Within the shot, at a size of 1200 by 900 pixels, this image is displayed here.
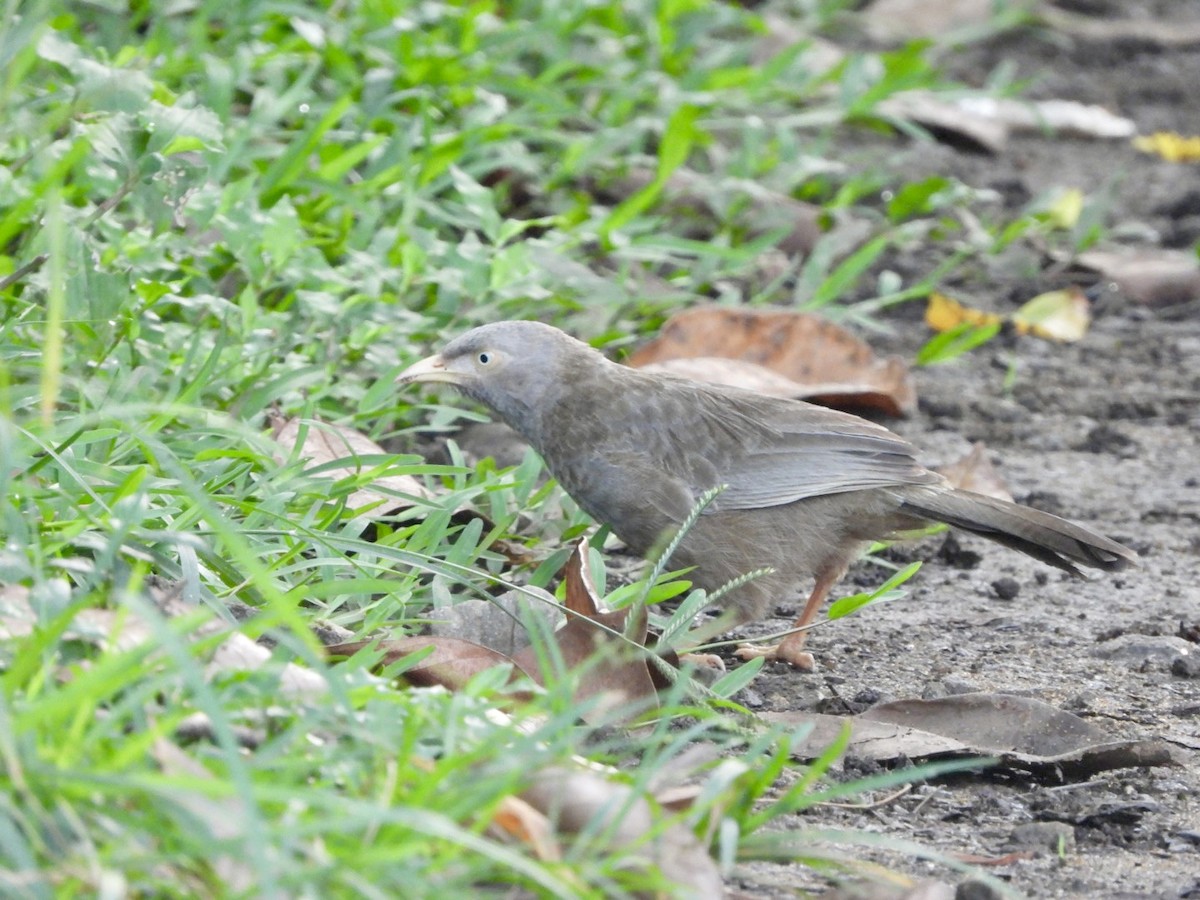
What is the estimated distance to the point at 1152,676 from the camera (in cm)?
437

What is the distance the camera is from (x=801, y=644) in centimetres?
451

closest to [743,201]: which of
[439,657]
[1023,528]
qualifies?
[1023,528]

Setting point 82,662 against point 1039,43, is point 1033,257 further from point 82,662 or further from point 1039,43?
point 82,662

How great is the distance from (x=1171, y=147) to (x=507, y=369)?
588cm

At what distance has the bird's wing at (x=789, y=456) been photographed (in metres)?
4.89

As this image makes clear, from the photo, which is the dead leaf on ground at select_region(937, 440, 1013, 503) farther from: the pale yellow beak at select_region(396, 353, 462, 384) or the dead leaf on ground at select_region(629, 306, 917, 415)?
the pale yellow beak at select_region(396, 353, 462, 384)

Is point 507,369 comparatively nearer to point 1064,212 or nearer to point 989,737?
point 989,737

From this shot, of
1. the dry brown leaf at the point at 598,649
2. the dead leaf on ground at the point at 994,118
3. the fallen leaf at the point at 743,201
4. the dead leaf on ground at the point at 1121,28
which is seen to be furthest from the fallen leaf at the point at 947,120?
the dry brown leaf at the point at 598,649

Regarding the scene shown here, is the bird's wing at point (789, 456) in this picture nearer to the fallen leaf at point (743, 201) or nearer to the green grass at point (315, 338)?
the green grass at point (315, 338)

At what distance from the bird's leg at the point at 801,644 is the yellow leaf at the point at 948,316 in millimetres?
2420

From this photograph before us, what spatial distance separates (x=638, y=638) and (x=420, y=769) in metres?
1.09

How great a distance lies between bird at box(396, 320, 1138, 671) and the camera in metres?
4.78

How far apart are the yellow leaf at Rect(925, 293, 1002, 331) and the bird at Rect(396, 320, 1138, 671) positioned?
2.22 meters

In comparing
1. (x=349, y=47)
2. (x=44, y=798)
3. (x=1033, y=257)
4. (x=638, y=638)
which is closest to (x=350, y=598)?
(x=638, y=638)
